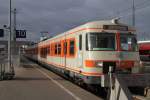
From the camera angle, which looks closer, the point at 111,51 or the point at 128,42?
the point at 111,51

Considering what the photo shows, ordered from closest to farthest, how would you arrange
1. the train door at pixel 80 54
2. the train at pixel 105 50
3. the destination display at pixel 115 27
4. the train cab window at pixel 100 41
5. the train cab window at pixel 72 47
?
the train at pixel 105 50 → the train cab window at pixel 100 41 → the destination display at pixel 115 27 → the train door at pixel 80 54 → the train cab window at pixel 72 47

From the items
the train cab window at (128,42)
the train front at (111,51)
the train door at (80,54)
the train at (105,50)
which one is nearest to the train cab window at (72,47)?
the train door at (80,54)

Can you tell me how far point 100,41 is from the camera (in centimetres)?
1566

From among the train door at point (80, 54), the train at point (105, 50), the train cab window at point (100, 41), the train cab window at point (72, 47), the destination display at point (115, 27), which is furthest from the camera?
the train cab window at point (72, 47)

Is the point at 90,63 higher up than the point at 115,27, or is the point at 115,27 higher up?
the point at 115,27

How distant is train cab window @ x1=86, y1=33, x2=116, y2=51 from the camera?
1564 cm

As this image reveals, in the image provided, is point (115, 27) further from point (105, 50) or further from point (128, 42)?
point (105, 50)

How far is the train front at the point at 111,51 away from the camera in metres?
15.4

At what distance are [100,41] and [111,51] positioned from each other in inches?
24.3

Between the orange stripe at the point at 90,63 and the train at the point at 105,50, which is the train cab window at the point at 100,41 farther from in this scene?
the orange stripe at the point at 90,63

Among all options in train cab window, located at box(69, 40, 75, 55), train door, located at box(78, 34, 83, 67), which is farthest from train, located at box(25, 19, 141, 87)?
train cab window, located at box(69, 40, 75, 55)

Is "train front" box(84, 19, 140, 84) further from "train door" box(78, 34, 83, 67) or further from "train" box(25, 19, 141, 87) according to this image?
"train door" box(78, 34, 83, 67)

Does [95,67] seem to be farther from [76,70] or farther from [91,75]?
[76,70]

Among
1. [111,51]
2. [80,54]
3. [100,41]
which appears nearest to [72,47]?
[80,54]
